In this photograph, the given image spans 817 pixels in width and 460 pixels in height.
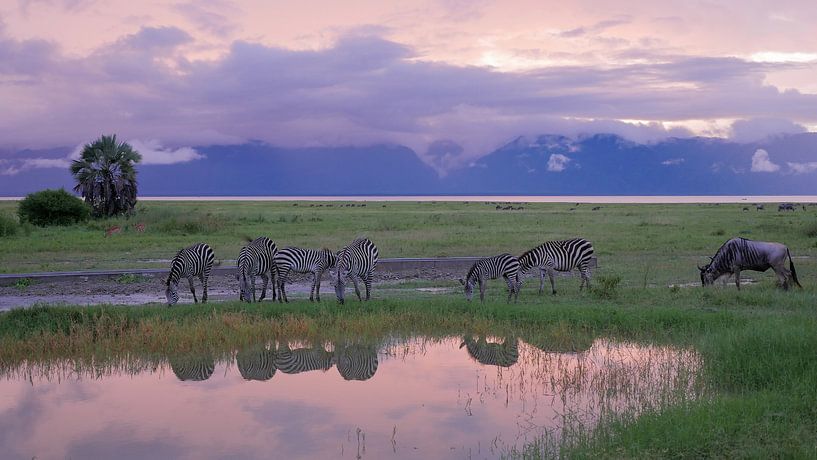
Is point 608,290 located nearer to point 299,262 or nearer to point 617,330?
point 617,330

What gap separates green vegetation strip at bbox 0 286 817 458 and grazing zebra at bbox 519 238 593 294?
106 cm

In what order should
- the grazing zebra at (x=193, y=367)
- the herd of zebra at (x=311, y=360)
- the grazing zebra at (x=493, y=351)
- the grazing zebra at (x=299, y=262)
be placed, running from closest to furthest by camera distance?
the grazing zebra at (x=193, y=367)
the herd of zebra at (x=311, y=360)
the grazing zebra at (x=493, y=351)
the grazing zebra at (x=299, y=262)

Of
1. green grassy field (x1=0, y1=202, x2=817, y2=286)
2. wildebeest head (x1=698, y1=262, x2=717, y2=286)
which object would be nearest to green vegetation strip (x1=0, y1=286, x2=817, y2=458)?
wildebeest head (x1=698, y1=262, x2=717, y2=286)

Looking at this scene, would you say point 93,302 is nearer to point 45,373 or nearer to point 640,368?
point 45,373

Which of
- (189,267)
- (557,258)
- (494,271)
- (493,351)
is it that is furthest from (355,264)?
(557,258)

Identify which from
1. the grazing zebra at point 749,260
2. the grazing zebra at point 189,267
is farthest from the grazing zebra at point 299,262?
the grazing zebra at point 749,260

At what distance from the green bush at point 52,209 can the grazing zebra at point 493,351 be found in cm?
3851

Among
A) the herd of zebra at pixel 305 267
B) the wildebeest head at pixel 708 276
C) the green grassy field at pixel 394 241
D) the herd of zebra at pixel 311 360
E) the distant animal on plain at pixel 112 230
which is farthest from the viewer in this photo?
the distant animal on plain at pixel 112 230

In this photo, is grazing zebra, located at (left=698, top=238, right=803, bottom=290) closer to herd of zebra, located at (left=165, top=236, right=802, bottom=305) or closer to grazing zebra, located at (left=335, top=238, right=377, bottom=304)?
herd of zebra, located at (left=165, top=236, right=802, bottom=305)

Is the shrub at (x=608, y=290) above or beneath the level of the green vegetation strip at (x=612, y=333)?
above

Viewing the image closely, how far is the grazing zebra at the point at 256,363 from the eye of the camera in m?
12.8

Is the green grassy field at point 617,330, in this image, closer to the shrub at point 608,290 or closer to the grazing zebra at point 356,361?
the shrub at point 608,290

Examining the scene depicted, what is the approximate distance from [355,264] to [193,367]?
236 inches

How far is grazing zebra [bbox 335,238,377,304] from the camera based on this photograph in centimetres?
1808
